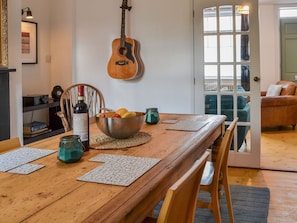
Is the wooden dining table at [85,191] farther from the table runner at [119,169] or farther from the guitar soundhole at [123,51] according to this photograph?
the guitar soundhole at [123,51]

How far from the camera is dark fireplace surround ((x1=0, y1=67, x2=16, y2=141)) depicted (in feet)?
11.7

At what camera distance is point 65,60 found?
475 centimetres

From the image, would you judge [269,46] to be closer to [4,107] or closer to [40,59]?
[40,59]

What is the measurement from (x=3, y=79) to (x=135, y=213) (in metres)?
3.01

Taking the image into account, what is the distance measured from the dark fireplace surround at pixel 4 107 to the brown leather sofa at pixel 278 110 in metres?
4.11

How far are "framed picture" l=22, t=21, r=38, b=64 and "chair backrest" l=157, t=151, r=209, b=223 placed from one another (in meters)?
3.59

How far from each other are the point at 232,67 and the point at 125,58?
1319 millimetres

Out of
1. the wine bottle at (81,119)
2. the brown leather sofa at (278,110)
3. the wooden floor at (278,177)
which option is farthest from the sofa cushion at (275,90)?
the wine bottle at (81,119)

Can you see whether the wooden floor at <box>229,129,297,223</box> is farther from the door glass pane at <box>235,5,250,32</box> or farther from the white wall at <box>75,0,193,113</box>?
the door glass pane at <box>235,5,250,32</box>

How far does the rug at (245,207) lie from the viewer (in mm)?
2557

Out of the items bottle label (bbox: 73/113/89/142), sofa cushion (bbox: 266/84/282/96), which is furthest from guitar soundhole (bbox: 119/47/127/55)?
sofa cushion (bbox: 266/84/282/96)

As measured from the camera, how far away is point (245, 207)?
109 inches

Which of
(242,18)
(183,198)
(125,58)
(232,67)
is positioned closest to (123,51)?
(125,58)

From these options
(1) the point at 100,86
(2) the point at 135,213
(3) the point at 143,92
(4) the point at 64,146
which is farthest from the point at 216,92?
(2) the point at 135,213
